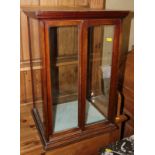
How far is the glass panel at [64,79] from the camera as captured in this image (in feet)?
3.99

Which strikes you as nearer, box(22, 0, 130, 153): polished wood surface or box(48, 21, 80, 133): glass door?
box(22, 0, 130, 153): polished wood surface

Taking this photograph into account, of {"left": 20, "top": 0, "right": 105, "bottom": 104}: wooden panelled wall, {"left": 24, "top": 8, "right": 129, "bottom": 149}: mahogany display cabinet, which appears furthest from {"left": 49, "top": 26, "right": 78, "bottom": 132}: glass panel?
{"left": 20, "top": 0, "right": 105, "bottom": 104}: wooden panelled wall

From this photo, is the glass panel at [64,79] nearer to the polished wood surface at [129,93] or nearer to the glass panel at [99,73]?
the glass panel at [99,73]

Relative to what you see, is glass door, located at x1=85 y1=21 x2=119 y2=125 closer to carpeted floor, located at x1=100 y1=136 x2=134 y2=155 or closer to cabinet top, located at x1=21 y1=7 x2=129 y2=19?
cabinet top, located at x1=21 y1=7 x2=129 y2=19

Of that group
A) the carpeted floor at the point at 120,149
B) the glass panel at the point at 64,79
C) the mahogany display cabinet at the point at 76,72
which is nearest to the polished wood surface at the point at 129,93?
the mahogany display cabinet at the point at 76,72

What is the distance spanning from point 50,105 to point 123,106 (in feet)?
2.16

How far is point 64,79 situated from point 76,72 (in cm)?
18

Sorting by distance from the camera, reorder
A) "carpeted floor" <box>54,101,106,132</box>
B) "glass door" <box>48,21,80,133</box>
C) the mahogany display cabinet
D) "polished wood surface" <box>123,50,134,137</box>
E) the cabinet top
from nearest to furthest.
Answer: the cabinet top → the mahogany display cabinet → "glass door" <box>48,21,80,133</box> → "carpeted floor" <box>54,101,106,132</box> → "polished wood surface" <box>123,50,134,137</box>

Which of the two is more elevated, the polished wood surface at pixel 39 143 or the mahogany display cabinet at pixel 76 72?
the mahogany display cabinet at pixel 76 72

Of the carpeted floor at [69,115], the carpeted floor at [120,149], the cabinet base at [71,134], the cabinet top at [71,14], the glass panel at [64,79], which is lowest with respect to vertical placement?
the carpeted floor at [120,149]

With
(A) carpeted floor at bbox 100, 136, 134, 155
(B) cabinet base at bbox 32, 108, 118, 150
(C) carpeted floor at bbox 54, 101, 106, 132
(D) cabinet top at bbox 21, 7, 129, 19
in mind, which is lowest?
(A) carpeted floor at bbox 100, 136, 134, 155

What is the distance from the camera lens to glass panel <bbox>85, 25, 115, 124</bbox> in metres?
1.27
